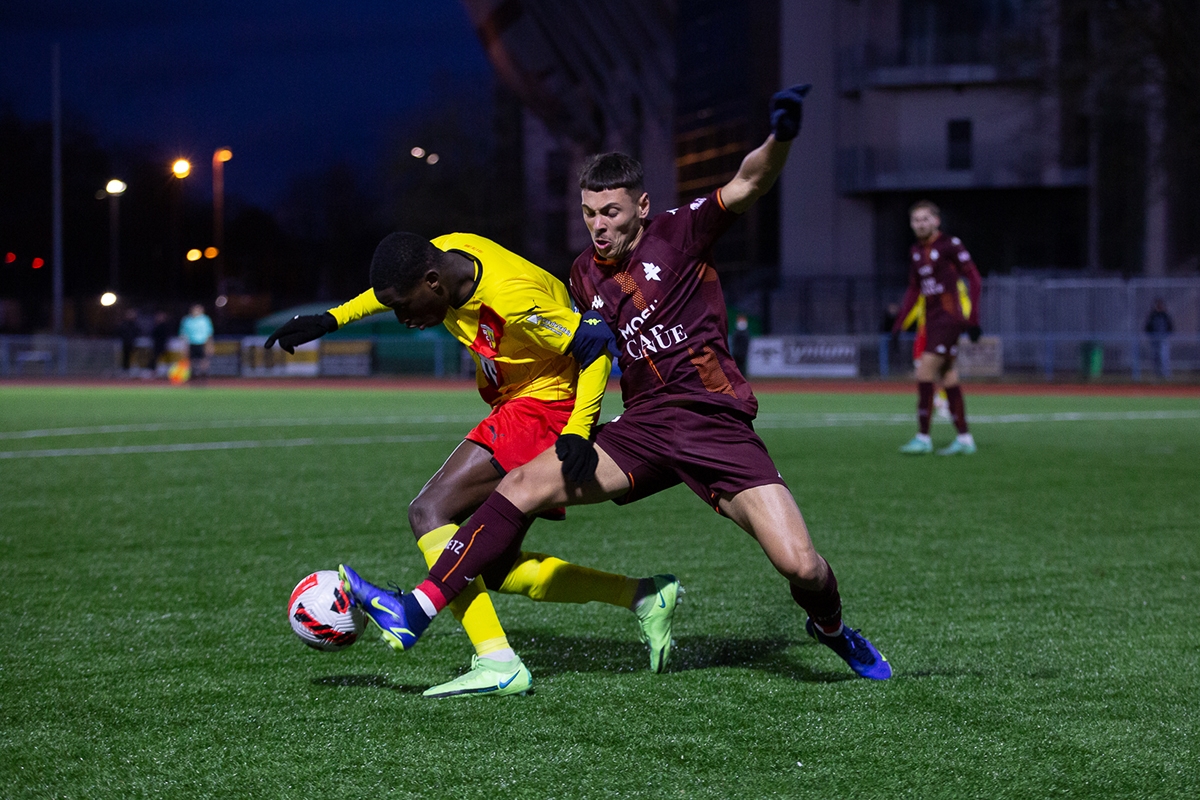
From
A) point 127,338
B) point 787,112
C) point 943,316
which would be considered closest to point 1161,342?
point 943,316

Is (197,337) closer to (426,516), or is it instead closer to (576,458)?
(426,516)

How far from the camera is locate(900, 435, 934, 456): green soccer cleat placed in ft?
40.8

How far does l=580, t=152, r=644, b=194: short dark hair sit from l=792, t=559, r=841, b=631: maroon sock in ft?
4.84

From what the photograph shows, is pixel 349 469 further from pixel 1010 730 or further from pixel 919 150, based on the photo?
pixel 919 150

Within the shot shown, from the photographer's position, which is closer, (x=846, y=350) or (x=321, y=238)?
(x=846, y=350)

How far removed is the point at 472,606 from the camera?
438 centimetres

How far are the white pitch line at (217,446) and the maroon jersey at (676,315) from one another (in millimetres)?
9755

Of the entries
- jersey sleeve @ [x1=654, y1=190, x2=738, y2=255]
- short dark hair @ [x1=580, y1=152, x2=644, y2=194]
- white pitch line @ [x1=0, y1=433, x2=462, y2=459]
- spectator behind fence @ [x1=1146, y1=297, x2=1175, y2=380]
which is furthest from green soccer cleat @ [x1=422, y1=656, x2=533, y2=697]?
spectator behind fence @ [x1=1146, y1=297, x2=1175, y2=380]

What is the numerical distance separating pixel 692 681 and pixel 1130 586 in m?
2.79

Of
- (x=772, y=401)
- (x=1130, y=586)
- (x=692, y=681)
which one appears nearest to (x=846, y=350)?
(x=772, y=401)

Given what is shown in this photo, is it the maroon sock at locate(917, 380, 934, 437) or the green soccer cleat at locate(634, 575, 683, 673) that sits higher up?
the maroon sock at locate(917, 380, 934, 437)

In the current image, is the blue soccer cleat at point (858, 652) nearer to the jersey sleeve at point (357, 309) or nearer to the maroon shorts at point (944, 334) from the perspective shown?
the jersey sleeve at point (357, 309)

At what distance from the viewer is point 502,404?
4734 millimetres

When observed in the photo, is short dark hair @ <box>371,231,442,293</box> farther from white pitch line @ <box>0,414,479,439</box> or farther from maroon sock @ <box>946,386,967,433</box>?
white pitch line @ <box>0,414,479,439</box>
